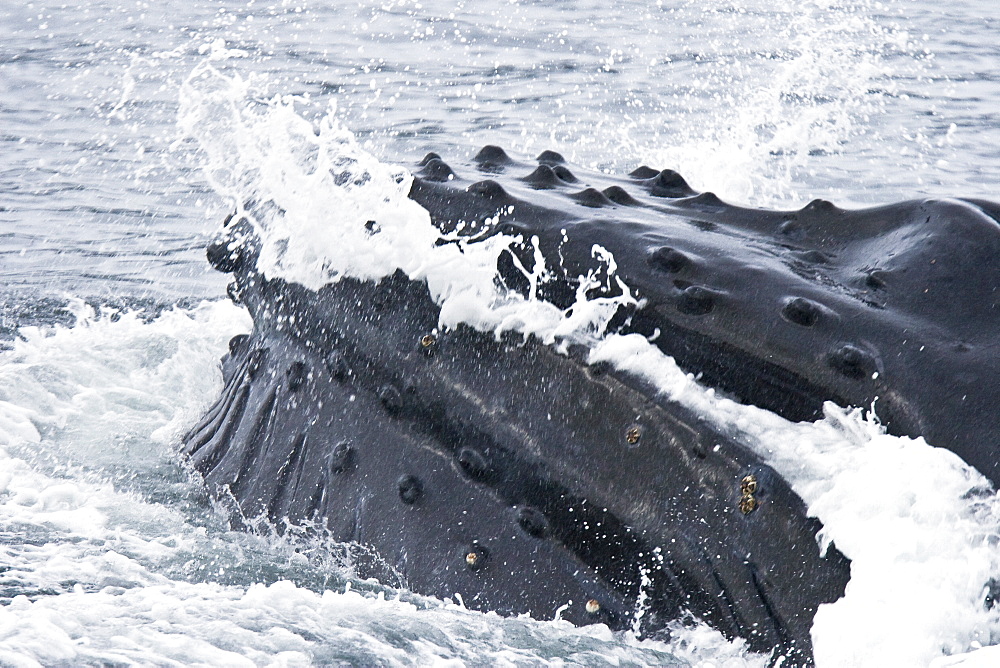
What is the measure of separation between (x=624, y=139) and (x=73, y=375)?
694 centimetres

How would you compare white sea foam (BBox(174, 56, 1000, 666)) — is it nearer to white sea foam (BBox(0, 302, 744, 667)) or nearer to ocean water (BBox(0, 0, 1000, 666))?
ocean water (BBox(0, 0, 1000, 666))

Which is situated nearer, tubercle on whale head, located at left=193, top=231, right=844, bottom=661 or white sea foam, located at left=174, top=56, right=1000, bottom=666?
white sea foam, located at left=174, top=56, right=1000, bottom=666

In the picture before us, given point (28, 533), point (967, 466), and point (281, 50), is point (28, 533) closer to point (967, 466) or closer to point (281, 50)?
point (967, 466)

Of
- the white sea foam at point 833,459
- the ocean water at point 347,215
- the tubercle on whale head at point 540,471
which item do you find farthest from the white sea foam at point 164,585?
the white sea foam at point 833,459

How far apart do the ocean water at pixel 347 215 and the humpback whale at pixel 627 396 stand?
78mm

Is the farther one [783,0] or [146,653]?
[783,0]

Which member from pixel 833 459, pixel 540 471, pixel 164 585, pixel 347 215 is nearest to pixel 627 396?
pixel 540 471

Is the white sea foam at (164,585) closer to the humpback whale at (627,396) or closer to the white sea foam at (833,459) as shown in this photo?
the humpback whale at (627,396)

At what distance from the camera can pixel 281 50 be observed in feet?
54.0

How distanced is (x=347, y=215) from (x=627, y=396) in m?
1.36

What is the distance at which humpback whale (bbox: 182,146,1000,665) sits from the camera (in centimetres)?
317

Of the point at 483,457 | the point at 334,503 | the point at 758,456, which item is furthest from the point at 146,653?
the point at 758,456

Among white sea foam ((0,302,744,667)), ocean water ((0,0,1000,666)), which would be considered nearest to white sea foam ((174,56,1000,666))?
ocean water ((0,0,1000,666))

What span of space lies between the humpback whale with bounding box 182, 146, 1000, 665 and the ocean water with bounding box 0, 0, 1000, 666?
3.1 inches
